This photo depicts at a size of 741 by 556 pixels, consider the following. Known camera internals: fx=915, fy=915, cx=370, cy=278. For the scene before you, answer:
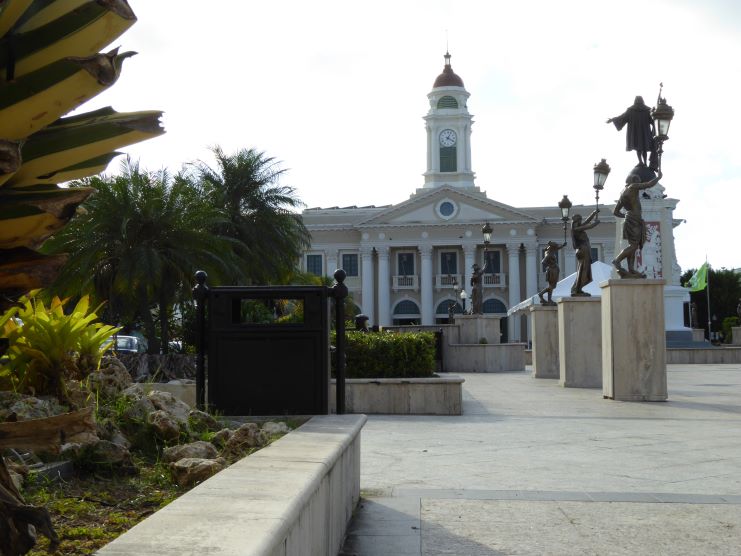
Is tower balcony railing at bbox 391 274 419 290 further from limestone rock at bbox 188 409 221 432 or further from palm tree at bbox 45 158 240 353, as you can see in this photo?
limestone rock at bbox 188 409 221 432

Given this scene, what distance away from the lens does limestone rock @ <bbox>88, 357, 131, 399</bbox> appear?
4.58 m

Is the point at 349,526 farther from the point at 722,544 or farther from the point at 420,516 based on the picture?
the point at 722,544

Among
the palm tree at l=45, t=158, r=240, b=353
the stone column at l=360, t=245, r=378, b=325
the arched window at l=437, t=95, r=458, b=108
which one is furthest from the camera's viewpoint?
the arched window at l=437, t=95, r=458, b=108

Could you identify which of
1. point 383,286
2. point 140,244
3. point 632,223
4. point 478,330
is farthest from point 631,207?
point 383,286

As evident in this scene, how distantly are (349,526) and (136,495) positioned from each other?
5.47 ft

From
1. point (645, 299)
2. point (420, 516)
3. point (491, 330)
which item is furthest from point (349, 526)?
point (491, 330)

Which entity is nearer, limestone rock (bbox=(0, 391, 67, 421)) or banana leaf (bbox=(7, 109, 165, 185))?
banana leaf (bbox=(7, 109, 165, 185))

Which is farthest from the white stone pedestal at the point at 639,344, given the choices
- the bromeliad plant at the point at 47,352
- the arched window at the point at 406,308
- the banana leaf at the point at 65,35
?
the arched window at the point at 406,308

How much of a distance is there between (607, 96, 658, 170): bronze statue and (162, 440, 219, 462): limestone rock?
17.7 m

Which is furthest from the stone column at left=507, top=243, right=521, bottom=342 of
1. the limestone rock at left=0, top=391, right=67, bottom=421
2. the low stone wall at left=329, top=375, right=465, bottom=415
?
the limestone rock at left=0, top=391, right=67, bottom=421

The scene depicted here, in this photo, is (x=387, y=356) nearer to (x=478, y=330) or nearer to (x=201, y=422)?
(x=201, y=422)

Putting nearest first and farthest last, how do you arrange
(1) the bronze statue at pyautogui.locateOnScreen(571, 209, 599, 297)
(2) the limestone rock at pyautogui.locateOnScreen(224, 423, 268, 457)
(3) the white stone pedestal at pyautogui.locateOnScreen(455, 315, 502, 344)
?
(2) the limestone rock at pyautogui.locateOnScreen(224, 423, 268, 457) < (1) the bronze statue at pyautogui.locateOnScreen(571, 209, 599, 297) < (3) the white stone pedestal at pyautogui.locateOnScreen(455, 315, 502, 344)

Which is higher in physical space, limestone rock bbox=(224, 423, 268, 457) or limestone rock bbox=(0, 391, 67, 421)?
limestone rock bbox=(0, 391, 67, 421)

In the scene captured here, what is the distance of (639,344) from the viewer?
14.2 metres
